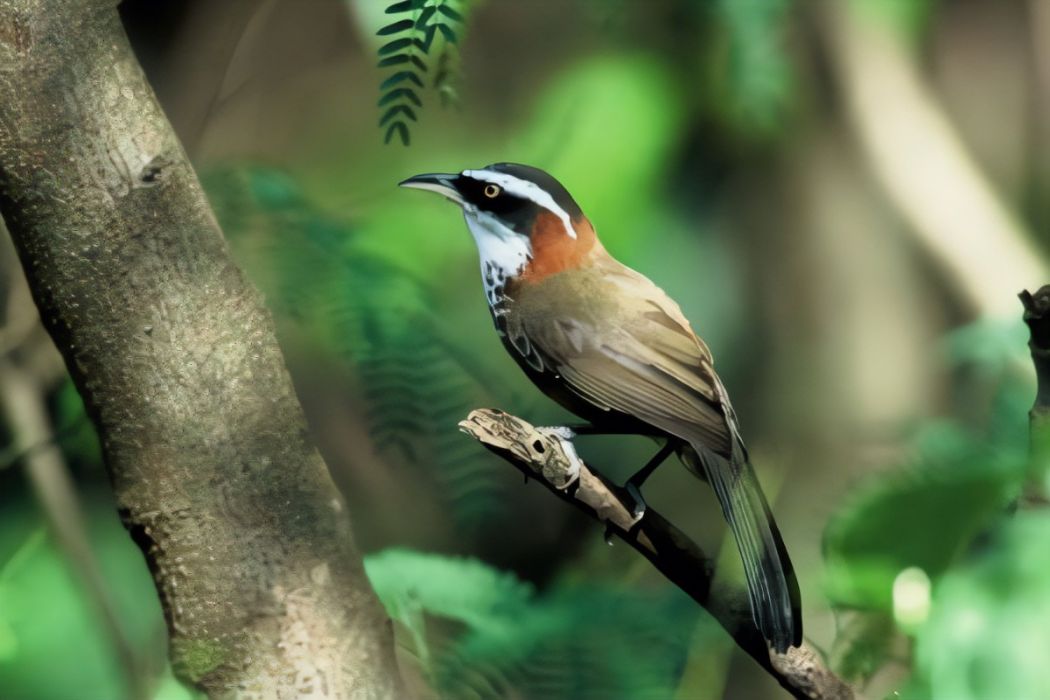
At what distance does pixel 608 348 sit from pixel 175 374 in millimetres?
305

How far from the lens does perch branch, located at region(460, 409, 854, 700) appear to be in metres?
0.60

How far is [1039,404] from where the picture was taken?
2.27ft

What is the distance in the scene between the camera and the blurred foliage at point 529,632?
0.74 m

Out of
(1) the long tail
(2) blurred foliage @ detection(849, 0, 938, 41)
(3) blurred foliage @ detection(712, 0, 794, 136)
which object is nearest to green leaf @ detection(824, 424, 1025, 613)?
(1) the long tail

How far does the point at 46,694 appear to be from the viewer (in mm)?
947

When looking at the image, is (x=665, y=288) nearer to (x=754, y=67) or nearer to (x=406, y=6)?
(x=754, y=67)

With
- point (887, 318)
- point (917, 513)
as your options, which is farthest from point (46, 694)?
point (887, 318)

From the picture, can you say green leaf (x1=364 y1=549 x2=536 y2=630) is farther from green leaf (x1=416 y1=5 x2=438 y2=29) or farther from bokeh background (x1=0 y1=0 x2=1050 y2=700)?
green leaf (x1=416 y1=5 x2=438 y2=29)

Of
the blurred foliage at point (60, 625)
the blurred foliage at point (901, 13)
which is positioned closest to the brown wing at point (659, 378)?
the blurred foliage at point (60, 625)

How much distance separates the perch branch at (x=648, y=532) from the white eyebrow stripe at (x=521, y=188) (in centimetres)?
13

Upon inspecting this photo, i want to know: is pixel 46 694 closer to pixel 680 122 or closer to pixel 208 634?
pixel 208 634

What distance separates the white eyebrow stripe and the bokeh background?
56 millimetres

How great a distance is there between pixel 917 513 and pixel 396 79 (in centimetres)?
40

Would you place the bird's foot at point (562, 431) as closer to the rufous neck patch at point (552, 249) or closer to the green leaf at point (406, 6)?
the rufous neck patch at point (552, 249)
